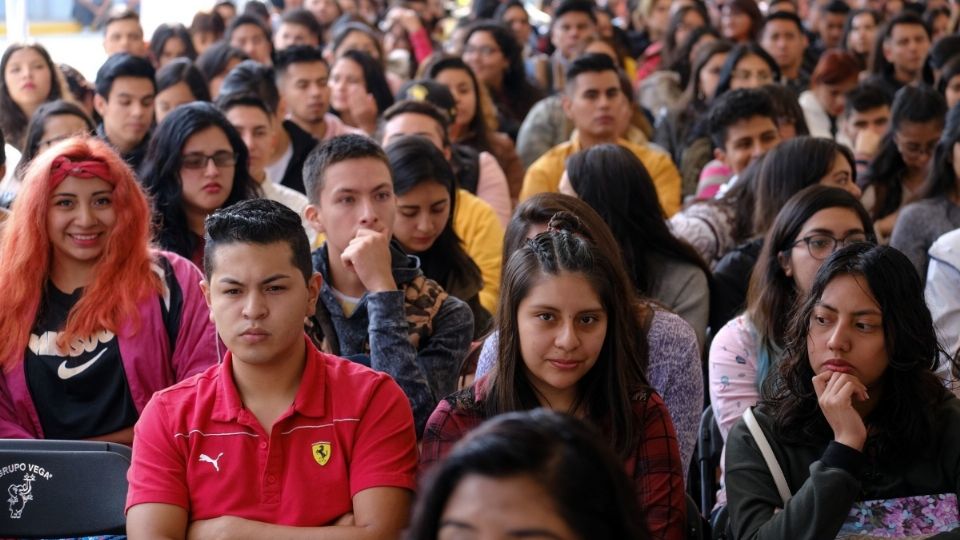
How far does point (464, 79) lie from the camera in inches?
259

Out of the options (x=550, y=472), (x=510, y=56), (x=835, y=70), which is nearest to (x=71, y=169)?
(x=550, y=472)

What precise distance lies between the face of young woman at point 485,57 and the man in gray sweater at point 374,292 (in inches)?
170

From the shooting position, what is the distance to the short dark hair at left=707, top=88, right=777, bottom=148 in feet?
16.7

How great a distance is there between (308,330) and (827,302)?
1282 mm

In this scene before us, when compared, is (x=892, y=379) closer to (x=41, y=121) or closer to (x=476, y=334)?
(x=476, y=334)

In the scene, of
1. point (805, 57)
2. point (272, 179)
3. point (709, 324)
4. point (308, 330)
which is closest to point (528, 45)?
point (805, 57)

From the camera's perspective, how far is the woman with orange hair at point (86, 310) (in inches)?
117

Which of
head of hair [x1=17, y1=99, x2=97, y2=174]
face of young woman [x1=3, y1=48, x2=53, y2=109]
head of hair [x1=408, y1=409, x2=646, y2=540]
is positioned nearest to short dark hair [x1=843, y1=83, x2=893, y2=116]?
head of hair [x1=17, y1=99, x2=97, y2=174]

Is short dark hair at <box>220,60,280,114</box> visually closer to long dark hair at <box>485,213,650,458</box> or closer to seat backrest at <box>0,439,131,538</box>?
seat backrest at <box>0,439,131,538</box>

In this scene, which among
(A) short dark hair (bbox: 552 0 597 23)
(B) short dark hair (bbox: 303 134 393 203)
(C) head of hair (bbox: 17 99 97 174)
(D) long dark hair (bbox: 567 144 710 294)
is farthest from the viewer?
(A) short dark hair (bbox: 552 0 597 23)

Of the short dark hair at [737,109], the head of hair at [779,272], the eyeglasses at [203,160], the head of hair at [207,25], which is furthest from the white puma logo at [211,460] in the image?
the head of hair at [207,25]

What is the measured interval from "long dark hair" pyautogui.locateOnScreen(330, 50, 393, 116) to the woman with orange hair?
3.57 metres

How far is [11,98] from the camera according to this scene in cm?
603

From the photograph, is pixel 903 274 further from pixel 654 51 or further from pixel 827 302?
pixel 654 51
